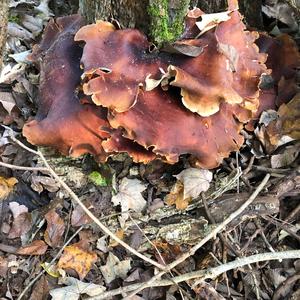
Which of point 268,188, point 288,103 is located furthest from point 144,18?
point 268,188

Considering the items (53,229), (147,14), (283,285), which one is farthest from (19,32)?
(283,285)

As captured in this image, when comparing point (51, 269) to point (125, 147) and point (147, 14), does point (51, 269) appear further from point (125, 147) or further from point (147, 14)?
point (147, 14)

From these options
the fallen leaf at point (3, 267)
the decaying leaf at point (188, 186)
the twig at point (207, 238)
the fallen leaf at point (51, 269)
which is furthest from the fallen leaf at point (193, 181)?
the fallen leaf at point (3, 267)

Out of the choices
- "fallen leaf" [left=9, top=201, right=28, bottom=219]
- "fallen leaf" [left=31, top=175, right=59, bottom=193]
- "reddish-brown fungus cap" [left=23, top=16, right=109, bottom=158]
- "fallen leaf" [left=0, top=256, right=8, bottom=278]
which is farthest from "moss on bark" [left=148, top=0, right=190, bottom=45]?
"fallen leaf" [left=0, top=256, right=8, bottom=278]

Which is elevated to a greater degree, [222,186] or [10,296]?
[222,186]

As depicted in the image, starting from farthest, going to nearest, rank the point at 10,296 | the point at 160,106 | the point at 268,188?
the point at 268,188
the point at 10,296
the point at 160,106

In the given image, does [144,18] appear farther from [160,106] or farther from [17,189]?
[17,189]

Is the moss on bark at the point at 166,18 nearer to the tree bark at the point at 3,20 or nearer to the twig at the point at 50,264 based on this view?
the tree bark at the point at 3,20

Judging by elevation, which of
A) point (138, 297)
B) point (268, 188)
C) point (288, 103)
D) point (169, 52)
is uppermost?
point (169, 52)
